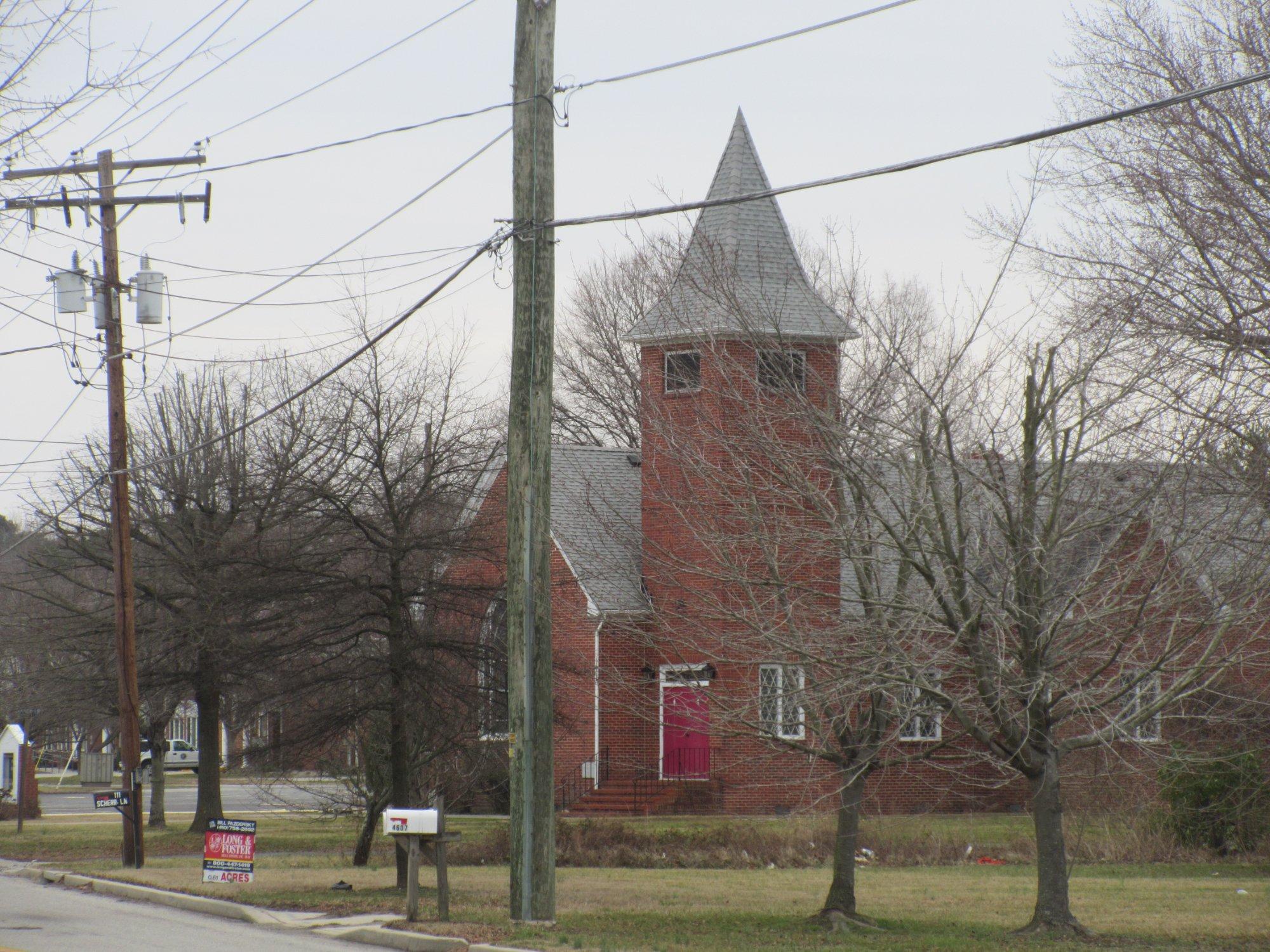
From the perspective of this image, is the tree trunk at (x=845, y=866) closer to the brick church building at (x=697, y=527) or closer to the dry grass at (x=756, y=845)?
the brick church building at (x=697, y=527)

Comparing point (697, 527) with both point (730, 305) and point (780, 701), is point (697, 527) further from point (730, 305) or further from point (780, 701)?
point (730, 305)

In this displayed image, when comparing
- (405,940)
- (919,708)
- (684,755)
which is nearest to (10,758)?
(684,755)

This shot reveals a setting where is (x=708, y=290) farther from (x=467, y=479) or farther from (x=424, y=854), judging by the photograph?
(x=424, y=854)

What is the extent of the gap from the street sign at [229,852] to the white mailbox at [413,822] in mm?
3378

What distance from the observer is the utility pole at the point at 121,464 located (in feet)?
66.6

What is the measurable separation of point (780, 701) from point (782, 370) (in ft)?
10.8

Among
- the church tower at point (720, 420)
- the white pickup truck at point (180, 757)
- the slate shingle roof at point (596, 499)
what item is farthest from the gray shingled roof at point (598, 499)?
the white pickup truck at point (180, 757)

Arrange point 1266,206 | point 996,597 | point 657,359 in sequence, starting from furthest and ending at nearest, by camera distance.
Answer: point 657,359
point 1266,206
point 996,597

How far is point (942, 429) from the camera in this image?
12234mm

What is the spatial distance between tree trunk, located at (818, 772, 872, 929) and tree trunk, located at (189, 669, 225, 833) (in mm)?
17151

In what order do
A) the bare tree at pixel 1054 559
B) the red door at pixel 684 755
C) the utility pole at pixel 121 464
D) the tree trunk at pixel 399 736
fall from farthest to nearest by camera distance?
the red door at pixel 684 755 < the utility pole at pixel 121 464 < the tree trunk at pixel 399 736 < the bare tree at pixel 1054 559

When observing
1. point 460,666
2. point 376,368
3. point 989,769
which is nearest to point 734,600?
point 460,666

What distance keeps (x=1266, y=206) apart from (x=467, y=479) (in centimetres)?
1087

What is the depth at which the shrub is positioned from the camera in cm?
2148
